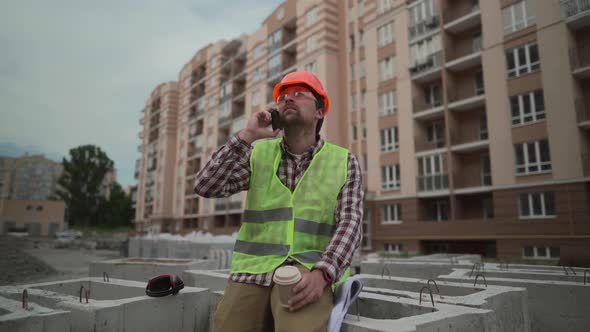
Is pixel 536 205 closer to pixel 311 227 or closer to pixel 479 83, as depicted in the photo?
pixel 479 83

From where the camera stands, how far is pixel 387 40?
25.9m

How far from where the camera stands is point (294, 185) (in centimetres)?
262

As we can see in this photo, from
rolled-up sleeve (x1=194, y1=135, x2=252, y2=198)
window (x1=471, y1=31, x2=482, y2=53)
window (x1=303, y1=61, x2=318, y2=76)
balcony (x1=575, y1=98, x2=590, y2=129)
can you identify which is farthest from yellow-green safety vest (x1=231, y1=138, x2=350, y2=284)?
window (x1=303, y1=61, x2=318, y2=76)

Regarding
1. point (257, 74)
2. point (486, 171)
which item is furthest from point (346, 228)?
point (257, 74)

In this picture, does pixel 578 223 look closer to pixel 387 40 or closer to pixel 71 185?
pixel 387 40

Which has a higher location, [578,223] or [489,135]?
[489,135]

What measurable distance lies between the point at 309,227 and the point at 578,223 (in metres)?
18.1

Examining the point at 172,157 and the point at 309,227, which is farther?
the point at 172,157

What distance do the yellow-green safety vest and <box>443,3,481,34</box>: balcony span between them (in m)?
22.9

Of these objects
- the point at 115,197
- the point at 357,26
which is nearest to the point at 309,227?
the point at 357,26

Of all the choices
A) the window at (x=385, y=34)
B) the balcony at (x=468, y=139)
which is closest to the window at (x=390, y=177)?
the balcony at (x=468, y=139)

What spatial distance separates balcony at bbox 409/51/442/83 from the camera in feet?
75.3

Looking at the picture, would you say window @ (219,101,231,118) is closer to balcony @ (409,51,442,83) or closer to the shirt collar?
balcony @ (409,51,442,83)

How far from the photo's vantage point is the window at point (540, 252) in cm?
1659
